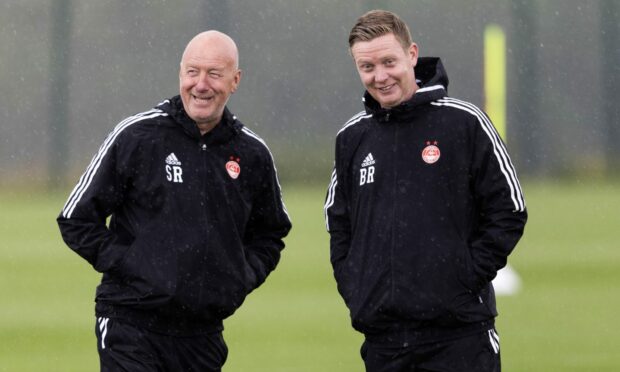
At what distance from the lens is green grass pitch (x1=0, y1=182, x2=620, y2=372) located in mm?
8539

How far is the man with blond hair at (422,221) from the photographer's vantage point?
452cm

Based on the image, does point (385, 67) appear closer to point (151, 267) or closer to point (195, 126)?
point (195, 126)

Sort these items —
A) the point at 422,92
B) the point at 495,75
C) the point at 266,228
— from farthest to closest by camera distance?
the point at 495,75 → the point at 266,228 → the point at 422,92

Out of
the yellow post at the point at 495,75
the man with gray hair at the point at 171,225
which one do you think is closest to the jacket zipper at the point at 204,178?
the man with gray hair at the point at 171,225

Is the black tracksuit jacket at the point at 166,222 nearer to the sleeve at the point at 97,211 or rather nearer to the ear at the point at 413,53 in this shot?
the sleeve at the point at 97,211

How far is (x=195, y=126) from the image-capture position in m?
4.88

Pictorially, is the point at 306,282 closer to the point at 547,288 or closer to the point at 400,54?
the point at 547,288

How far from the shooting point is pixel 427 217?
14.8 ft

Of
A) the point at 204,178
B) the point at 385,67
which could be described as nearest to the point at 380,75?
the point at 385,67

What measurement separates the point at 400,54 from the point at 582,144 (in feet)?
48.3

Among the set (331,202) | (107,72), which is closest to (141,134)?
(331,202)

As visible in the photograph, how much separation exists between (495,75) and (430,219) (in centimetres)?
1226

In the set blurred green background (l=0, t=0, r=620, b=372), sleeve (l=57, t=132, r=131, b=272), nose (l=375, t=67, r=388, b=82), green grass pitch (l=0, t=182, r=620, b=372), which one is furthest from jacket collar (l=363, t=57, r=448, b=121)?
blurred green background (l=0, t=0, r=620, b=372)

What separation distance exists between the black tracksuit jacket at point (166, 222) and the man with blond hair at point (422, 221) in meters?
0.52
